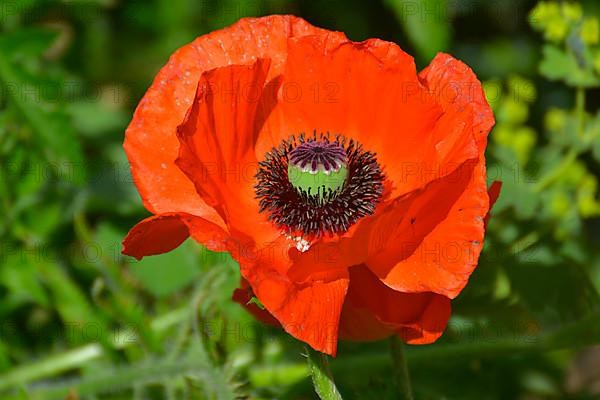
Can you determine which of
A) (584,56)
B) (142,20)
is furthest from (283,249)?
(142,20)

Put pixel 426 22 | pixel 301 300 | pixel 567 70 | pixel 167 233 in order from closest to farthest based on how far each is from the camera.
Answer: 1. pixel 301 300
2. pixel 167 233
3. pixel 567 70
4. pixel 426 22

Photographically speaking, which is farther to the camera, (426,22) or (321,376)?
(426,22)

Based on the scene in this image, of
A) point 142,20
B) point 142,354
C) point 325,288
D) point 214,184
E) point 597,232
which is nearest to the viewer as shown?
point 325,288

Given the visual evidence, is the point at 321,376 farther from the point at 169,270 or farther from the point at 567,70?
the point at 567,70

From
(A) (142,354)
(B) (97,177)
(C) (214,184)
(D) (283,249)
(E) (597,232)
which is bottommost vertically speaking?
(E) (597,232)

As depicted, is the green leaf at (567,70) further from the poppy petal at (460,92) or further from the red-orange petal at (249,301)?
the red-orange petal at (249,301)

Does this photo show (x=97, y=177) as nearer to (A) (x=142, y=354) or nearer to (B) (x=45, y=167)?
(B) (x=45, y=167)

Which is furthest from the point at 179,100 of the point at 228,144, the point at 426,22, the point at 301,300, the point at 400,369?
the point at 426,22
